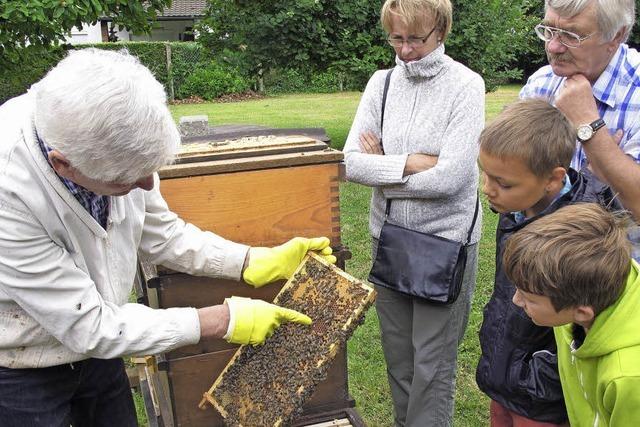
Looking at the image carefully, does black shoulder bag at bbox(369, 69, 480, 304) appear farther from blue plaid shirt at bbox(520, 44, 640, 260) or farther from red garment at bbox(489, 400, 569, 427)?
blue plaid shirt at bbox(520, 44, 640, 260)

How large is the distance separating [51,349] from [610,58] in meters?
1.96

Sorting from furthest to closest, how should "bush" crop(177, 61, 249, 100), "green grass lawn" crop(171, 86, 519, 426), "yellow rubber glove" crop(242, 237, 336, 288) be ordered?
1. "bush" crop(177, 61, 249, 100)
2. "green grass lawn" crop(171, 86, 519, 426)
3. "yellow rubber glove" crop(242, 237, 336, 288)

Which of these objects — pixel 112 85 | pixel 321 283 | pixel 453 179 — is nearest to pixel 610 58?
pixel 453 179

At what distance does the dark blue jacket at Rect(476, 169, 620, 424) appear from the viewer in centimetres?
184

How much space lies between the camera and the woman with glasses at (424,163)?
7.88 feet

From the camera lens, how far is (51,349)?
5.87ft

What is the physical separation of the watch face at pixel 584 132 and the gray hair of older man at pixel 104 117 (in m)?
1.21

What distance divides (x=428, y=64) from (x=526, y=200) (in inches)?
32.4

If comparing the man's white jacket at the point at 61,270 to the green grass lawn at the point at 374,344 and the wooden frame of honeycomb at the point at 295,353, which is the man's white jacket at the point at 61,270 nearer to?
the wooden frame of honeycomb at the point at 295,353

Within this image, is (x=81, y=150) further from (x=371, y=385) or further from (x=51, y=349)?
(x=371, y=385)

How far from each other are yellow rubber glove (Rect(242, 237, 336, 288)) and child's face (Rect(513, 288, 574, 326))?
760 millimetres

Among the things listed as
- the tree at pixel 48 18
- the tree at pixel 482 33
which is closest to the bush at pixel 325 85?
the tree at pixel 482 33

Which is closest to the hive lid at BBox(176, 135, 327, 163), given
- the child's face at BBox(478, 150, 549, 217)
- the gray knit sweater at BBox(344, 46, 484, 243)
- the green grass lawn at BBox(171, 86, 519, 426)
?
the gray knit sweater at BBox(344, 46, 484, 243)

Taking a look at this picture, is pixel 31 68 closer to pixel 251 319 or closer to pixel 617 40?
pixel 251 319
